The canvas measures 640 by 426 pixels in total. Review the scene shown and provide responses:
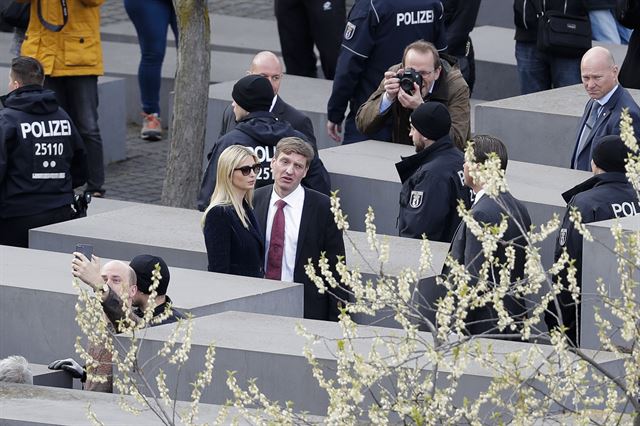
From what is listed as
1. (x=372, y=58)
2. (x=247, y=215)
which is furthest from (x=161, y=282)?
(x=372, y=58)

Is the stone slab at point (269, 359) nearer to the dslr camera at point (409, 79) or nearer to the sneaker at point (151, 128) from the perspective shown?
the dslr camera at point (409, 79)

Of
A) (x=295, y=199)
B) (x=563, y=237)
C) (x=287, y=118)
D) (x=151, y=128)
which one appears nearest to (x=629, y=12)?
(x=287, y=118)

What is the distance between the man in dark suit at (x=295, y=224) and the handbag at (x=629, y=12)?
3162 mm

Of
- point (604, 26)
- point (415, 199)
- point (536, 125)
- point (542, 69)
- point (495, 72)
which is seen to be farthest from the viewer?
point (495, 72)

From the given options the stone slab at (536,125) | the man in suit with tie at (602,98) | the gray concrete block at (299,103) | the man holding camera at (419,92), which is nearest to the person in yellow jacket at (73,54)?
the gray concrete block at (299,103)

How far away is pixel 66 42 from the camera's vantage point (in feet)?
37.1

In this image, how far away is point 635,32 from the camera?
10266 millimetres

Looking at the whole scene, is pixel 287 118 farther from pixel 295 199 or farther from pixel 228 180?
pixel 228 180

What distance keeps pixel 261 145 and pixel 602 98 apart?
1994mm

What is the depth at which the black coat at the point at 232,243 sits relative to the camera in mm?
7453

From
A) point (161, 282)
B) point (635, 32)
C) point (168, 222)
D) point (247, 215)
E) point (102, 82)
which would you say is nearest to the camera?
point (161, 282)

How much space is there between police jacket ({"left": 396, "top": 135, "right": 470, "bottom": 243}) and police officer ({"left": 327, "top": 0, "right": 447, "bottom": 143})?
2339mm

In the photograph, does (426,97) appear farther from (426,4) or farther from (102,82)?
(102,82)

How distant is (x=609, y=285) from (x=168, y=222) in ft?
9.74
